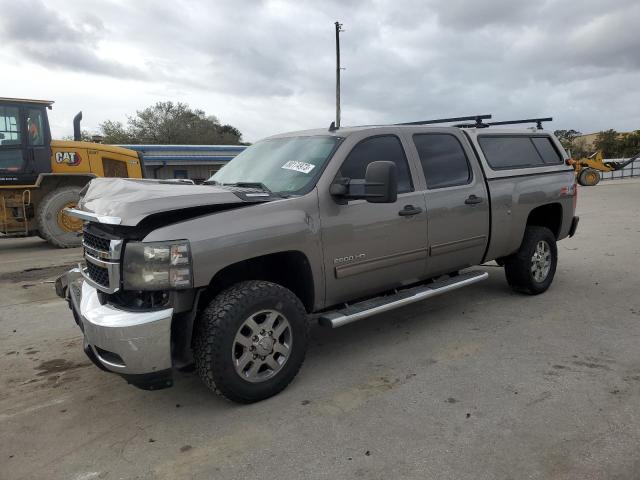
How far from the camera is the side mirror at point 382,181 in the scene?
3350mm

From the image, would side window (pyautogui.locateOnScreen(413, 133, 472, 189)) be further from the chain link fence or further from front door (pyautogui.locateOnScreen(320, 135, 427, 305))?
the chain link fence

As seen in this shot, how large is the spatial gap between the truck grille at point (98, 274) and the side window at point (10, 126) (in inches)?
287

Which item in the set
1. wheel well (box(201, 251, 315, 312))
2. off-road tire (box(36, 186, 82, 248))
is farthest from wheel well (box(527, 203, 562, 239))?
off-road tire (box(36, 186, 82, 248))

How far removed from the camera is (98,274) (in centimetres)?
327

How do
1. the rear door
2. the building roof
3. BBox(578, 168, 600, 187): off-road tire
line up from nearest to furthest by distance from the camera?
1. the rear door
2. the building roof
3. BBox(578, 168, 600, 187): off-road tire

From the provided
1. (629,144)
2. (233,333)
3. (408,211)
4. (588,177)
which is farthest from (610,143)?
(233,333)

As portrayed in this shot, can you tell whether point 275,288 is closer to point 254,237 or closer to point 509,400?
point 254,237

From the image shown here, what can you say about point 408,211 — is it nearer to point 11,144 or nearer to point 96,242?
point 96,242

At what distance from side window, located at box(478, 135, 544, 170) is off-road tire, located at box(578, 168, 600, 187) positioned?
917 inches

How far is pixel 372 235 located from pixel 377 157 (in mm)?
700

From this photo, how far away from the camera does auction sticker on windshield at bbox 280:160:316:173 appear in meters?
3.81

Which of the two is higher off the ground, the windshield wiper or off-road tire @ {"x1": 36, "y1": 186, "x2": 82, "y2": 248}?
the windshield wiper

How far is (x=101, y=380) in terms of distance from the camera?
3703 millimetres

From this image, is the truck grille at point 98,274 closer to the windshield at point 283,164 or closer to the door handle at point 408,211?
the windshield at point 283,164
